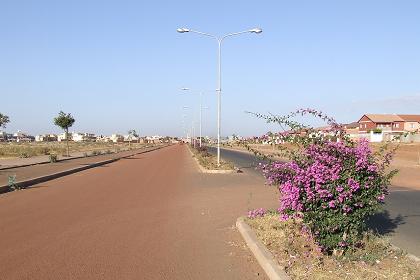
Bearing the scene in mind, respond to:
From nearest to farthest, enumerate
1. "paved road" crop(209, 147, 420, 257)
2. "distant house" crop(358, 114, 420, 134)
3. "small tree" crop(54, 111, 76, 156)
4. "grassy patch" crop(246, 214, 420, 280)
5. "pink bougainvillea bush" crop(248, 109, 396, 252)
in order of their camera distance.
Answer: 1. "grassy patch" crop(246, 214, 420, 280)
2. "pink bougainvillea bush" crop(248, 109, 396, 252)
3. "paved road" crop(209, 147, 420, 257)
4. "small tree" crop(54, 111, 76, 156)
5. "distant house" crop(358, 114, 420, 134)

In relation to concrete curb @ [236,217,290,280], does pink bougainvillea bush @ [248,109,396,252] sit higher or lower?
higher

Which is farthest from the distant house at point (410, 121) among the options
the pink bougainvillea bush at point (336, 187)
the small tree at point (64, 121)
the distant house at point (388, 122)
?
the pink bougainvillea bush at point (336, 187)

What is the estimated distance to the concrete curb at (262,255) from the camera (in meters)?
5.88

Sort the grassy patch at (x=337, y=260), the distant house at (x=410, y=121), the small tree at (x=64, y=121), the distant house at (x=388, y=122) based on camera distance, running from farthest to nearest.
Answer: the distant house at (x=410, y=121)
the distant house at (x=388, y=122)
the small tree at (x=64, y=121)
the grassy patch at (x=337, y=260)

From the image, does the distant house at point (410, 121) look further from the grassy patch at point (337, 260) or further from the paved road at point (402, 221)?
the grassy patch at point (337, 260)

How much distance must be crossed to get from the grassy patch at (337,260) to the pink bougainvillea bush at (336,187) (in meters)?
0.23

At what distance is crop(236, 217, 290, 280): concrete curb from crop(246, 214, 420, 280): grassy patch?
105 millimetres

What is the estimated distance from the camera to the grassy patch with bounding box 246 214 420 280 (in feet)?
19.2

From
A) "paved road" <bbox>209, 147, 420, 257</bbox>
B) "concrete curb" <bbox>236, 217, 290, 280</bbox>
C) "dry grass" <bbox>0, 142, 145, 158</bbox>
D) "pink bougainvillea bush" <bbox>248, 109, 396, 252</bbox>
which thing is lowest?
"dry grass" <bbox>0, 142, 145, 158</bbox>

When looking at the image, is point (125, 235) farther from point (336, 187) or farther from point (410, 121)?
point (410, 121)

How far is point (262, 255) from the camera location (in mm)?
6746

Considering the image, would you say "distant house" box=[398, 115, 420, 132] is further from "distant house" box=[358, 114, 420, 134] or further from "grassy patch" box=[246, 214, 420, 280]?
"grassy patch" box=[246, 214, 420, 280]

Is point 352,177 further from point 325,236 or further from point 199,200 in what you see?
point 199,200

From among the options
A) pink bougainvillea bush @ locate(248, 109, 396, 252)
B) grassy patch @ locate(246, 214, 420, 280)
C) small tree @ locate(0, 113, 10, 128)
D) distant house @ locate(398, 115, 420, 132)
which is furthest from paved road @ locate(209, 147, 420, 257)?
distant house @ locate(398, 115, 420, 132)
